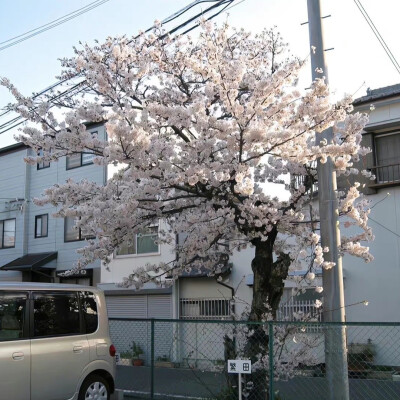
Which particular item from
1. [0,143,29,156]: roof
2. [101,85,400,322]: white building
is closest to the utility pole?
[101,85,400,322]: white building

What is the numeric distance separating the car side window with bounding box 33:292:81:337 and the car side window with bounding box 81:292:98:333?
13 centimetres

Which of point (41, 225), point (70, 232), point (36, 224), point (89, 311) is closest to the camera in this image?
point (89, 311)

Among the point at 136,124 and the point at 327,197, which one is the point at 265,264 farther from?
the point at 136,124

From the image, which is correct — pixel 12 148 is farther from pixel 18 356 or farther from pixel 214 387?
pixel 18 356

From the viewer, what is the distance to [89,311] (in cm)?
811

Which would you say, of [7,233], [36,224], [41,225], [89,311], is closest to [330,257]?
[89,311]

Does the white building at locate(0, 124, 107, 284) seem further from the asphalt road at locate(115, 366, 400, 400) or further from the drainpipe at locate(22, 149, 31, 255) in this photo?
the asphalt road at locate(115, 366, 400, 400)

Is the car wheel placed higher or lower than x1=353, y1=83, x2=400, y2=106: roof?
lower

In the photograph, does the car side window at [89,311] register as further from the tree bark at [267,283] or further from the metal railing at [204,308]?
the metal railing at [204,308]

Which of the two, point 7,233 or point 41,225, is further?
point 7,233

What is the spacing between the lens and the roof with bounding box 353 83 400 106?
45.8ft

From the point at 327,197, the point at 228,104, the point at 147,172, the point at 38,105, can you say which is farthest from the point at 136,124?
the point at 327,197

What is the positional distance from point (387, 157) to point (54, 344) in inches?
407

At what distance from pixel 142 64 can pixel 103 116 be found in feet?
3.23
